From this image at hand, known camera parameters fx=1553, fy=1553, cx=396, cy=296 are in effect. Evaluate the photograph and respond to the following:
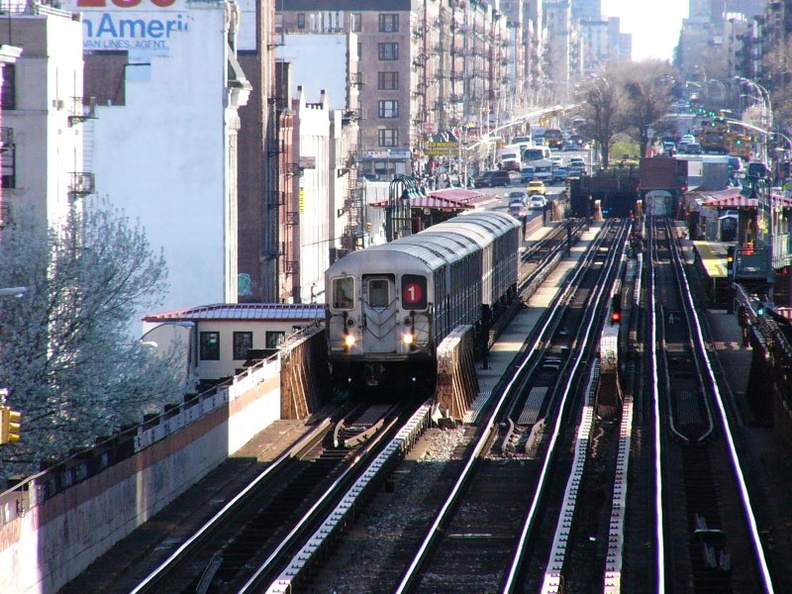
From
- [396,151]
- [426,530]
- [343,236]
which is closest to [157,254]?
[343,236]

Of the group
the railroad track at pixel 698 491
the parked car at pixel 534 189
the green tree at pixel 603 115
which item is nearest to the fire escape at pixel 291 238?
the railroad track at pixel 698 491

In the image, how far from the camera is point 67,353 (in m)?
31.6

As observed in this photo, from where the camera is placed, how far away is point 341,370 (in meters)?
30.8

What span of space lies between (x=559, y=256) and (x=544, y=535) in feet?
188

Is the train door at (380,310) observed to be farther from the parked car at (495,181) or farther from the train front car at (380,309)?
the parked car at (495,181)

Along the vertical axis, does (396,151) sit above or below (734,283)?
above

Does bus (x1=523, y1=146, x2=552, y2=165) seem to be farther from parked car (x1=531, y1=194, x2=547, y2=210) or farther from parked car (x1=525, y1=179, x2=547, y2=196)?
parked car (x1=531, y1=194, x2=547, y2=210)

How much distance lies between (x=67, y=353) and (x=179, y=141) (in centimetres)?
2652

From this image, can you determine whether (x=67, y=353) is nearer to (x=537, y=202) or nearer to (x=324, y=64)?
(x=324, y=64)

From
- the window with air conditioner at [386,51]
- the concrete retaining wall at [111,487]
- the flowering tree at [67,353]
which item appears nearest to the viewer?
the concrete retaining wall at [111,487]

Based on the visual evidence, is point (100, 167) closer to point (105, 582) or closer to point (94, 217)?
point (94, 217)

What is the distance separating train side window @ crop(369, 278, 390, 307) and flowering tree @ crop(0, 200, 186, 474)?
4.47 meters

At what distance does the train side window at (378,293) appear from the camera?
3017cm

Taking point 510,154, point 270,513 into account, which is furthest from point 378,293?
point 510,154
